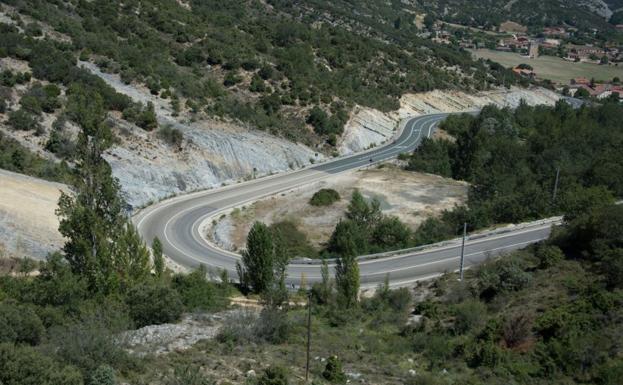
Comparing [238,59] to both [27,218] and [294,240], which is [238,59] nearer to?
[294,240]

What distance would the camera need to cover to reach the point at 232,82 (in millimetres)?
71688

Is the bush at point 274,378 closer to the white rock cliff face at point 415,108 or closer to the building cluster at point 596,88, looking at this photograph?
the white rock cliff face at point 415,108

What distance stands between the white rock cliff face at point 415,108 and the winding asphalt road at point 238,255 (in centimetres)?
1931

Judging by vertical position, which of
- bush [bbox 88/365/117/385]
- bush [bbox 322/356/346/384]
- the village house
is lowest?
the village house

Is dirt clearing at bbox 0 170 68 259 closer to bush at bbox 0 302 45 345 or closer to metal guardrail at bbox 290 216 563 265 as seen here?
bush at bbox 0 302 45 345

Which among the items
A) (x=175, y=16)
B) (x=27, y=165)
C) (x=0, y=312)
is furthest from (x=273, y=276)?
(x=175, y=16)

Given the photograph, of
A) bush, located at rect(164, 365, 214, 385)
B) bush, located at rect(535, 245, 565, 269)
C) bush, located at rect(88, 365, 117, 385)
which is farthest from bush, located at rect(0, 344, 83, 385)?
bush, located at rect(535, 245, 565, 269)

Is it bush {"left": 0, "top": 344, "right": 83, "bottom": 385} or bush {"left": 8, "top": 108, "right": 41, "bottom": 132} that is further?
bush {"left": 8, "top": 108, "right": 41, "bottom": 132}

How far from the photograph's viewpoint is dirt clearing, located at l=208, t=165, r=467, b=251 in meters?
46.4

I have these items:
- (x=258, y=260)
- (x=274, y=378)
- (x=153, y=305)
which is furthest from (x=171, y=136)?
(x=274, y=378)

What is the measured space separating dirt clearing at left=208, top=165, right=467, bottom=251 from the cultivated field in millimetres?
108279

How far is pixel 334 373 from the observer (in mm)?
21031

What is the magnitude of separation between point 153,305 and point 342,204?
2686 cm

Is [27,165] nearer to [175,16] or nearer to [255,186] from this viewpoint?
[255,186]
